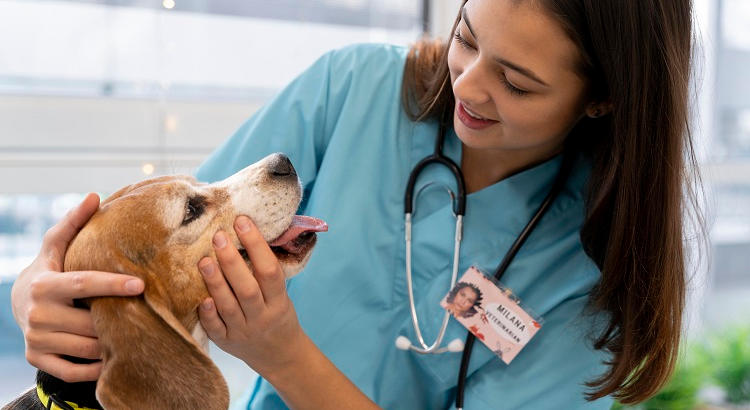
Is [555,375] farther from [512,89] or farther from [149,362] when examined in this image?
[149,362]

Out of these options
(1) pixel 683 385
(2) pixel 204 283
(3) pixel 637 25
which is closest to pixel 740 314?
(1) pixel 683 385

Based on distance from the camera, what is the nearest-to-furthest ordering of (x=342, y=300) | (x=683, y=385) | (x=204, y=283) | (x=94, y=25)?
(x=204, y=283)
(x=342, y=300)
(x=94, y=25)
(x=683, y=385)

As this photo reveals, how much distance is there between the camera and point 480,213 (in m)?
1.31

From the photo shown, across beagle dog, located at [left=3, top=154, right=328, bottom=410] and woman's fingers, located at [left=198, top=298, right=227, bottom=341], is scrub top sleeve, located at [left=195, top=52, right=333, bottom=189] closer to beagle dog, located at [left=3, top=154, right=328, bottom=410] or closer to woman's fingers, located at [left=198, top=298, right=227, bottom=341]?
beagle dog, located at [left=3, top=154, right=328, bottom=410]

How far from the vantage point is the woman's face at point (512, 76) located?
104 cm

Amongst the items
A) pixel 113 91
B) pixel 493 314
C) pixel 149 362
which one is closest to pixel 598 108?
pixel 493 314

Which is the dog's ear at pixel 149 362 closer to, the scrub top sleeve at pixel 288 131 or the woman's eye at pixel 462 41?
the scrub top sleeve at pixel 288 131

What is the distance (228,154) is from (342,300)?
1.19 ft

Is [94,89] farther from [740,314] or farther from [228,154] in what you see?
[740,314]

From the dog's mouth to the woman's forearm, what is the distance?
140mm

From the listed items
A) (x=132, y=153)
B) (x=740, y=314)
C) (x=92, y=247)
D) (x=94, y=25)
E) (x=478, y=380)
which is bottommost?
(x=740, y=314)

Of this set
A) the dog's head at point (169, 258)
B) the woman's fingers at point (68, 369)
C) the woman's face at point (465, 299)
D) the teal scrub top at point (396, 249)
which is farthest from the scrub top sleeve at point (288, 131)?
the woman's fingers at point (68, 369)

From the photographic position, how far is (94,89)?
67.4 inches

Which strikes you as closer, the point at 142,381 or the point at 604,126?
the point at 142,381
